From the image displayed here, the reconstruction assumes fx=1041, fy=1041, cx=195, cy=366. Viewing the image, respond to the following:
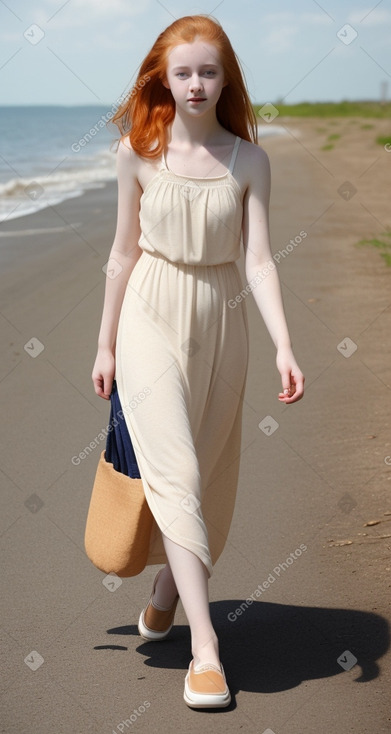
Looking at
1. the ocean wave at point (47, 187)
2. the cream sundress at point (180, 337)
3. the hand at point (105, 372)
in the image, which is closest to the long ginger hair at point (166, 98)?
the cream sundress at point (180, 337)

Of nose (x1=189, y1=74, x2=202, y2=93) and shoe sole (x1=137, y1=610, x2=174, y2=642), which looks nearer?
nose (x1=189, y1=74, x2=202, y2=93)

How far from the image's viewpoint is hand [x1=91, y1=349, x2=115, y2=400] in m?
3.15

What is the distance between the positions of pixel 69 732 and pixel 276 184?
1475 centimetres

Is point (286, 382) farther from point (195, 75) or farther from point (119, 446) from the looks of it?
point (195, 75)

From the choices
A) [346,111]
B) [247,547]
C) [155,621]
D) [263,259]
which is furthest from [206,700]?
[346,111]

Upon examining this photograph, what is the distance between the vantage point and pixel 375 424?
5320 mm

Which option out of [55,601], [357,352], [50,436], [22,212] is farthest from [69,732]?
[22,212]

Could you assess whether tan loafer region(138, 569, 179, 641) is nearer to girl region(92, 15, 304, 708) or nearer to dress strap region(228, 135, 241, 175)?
girl region(92, 15, 304, 708)

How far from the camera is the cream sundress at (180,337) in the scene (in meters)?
2.88

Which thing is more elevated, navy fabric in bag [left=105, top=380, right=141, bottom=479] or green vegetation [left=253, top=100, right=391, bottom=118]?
green vegetation [left=253, top=100, right=391, bottom=118]

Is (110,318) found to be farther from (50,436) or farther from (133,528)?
(50,436)

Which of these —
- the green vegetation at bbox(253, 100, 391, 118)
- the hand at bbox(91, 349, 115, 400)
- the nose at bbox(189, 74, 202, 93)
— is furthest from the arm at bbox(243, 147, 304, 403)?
the green vegetation at bbox(253, 100, 391, 118)

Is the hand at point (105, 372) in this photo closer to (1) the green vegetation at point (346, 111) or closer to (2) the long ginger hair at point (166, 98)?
(2) the long ginger hair at point (166, 98)

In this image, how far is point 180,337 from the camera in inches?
117
